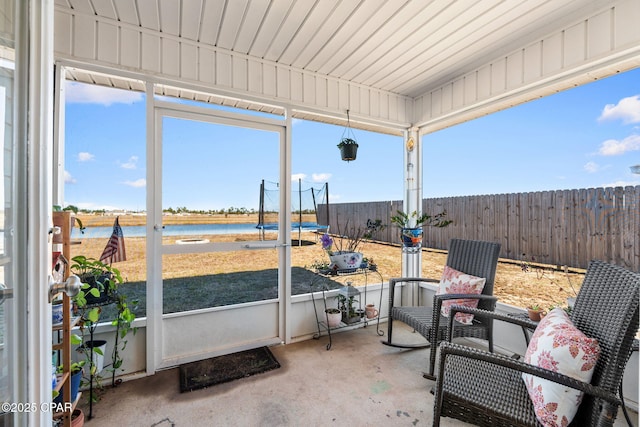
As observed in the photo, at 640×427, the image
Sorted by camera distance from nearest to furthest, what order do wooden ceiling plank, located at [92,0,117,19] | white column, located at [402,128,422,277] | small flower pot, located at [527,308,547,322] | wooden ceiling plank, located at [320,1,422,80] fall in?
Result: 1. wooden ceiling plank, located at [92,0,117,19]
2. wooden ceiling plank, located at [320,1,422,80]
3. small flower pot, located at [527,308,547,322]
4. white column, located at [402,128,422,277]

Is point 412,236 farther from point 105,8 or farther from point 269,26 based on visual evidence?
point 105,8

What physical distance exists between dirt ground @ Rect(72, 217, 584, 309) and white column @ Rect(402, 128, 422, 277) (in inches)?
12.2

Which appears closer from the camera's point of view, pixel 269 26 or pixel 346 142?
pixel 269 26

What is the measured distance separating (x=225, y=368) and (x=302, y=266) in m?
1.10

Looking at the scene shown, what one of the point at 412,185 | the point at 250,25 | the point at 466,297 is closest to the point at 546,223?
the point at 466,297

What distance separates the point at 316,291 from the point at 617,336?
2223 mm

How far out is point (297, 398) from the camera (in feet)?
6.55

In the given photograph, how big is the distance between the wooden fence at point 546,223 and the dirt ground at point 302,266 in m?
0.13

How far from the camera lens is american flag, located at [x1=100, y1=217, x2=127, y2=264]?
7.27 ft

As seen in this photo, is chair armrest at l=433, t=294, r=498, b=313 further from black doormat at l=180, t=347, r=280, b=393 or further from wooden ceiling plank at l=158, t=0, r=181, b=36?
wooden ceiling plank at l=158, t=0, r=181, b=36

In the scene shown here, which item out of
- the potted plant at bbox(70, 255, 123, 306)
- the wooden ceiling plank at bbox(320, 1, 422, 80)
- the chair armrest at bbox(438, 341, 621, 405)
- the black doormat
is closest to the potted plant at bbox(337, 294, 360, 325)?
the black doormat

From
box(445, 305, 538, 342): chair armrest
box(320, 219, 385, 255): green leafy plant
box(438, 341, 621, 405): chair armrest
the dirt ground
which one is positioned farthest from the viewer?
box(320, 219, 385, 255): green leafy plant

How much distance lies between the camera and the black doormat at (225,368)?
2.18m

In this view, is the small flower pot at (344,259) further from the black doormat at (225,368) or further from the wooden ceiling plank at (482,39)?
the wooden ceiling plank at (482,39)
